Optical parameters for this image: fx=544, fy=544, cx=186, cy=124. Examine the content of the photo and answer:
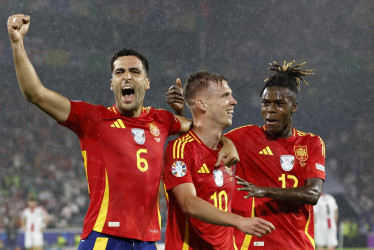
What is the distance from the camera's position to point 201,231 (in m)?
3.64

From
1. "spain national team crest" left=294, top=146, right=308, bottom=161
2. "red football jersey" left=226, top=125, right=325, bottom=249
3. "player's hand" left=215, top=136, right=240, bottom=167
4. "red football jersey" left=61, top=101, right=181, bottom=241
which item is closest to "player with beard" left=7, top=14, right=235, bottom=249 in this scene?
"red football jersey" left=61, top=101, right=181, bottom=241

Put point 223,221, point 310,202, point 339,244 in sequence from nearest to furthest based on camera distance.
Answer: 1. point 223,221
2. point 310,202
3. point 339,244

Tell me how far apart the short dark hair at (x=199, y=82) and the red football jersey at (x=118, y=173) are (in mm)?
582

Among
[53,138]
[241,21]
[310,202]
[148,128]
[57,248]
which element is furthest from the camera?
[241,21]

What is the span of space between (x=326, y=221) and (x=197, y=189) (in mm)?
9902

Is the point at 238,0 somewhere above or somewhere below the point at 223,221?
above

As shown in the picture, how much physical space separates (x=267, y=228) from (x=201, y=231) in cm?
73

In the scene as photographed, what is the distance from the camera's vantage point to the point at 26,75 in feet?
9.98

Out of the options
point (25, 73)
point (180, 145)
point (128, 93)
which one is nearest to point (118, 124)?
point (128, 93)

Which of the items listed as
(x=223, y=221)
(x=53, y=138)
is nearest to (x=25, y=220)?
(x=53, y=138)

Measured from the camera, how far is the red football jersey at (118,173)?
347 cm

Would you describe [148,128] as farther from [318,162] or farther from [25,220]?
[25,220]

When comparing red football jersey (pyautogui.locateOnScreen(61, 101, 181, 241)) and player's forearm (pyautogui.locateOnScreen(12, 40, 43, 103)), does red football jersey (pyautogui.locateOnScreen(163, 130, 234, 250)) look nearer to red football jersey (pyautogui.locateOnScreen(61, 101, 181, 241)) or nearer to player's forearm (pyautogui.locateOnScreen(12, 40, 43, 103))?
red football jersey (pyautogui.locateOnScreen(61, 101, 181, 241))

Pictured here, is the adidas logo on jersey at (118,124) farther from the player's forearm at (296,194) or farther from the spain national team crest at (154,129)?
the player's forearm at (296,194)
